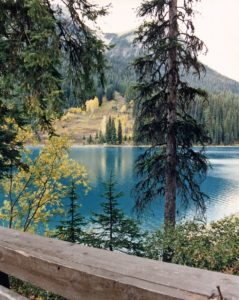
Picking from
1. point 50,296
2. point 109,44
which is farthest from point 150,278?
point 50,296

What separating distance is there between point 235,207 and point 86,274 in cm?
4550

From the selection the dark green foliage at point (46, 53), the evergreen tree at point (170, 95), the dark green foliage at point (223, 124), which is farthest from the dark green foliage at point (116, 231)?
the dark green foliage at point (223, 124)

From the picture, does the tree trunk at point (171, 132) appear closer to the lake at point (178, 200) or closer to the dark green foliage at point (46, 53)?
the dark green foliage at point (46, 53)

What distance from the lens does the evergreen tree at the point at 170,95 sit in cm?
1555

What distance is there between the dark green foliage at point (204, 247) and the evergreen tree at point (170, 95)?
3664 mm

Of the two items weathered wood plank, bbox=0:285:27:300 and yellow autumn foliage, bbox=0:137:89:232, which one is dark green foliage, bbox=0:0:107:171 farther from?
yellow autumn foliage, bbox=0:137:89:232

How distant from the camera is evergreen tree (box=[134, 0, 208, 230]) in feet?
51.0

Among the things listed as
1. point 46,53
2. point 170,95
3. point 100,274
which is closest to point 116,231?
point 170,95

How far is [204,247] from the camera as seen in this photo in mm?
10102

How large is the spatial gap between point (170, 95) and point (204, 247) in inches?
295

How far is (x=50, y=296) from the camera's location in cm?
1063

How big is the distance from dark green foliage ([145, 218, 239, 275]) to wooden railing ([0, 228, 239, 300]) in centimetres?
789

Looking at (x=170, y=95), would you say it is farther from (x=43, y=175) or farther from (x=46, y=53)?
(x=46, y=53)

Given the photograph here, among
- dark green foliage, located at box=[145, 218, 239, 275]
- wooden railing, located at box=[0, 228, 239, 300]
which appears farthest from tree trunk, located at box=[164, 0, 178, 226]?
wooden railing, located at box=[0, 228, 239, 300]
